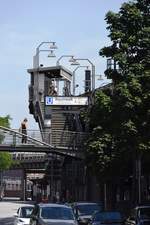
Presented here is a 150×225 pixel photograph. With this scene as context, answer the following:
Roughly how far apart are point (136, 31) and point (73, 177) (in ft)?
164

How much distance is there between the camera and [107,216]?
35.2 meters

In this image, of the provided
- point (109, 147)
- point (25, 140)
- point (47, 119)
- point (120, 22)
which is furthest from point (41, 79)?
point (120, 22)

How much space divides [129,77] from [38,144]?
32.0 m

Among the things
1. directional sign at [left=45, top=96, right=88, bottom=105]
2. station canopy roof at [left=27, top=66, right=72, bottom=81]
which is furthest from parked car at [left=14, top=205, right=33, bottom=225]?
station canopy roof at [left=27, top=66, right=72, bottom=81]

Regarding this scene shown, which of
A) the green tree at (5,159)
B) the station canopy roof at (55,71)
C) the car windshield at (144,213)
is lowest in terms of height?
the car windshield at (144,213)

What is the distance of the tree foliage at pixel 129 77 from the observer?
3148cm

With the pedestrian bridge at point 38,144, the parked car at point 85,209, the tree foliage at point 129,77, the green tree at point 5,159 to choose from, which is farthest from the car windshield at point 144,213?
the green tree at point 5,159

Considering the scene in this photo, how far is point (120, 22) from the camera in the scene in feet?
109

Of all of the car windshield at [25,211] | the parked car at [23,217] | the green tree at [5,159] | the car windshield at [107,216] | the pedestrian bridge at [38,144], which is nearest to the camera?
the car windshield at [107,216]

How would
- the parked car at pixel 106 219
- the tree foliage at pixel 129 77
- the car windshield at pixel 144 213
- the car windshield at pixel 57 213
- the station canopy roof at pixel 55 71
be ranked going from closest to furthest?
the car windshield at pixel 57 213 → the tree foliage at pixel 129 77 → the car windshield at pixel 144 213 → the parked car at pixel 106 219 → the station canopy roof at pixel 55 71

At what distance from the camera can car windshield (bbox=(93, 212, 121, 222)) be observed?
34750 millimetres

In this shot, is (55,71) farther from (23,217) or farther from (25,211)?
(23,217)

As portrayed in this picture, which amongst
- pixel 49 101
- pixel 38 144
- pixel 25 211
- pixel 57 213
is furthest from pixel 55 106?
pixel 57 213

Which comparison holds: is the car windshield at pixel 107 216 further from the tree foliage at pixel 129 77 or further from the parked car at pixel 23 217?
the parked car at pixel 23 217
